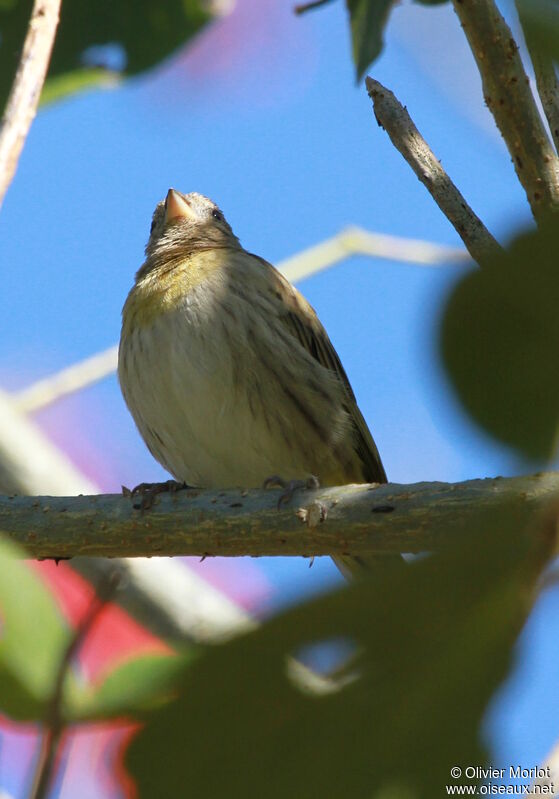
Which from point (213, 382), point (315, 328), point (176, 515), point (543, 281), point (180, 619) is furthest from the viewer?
point (315, 328)

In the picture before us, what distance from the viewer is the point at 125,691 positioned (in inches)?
39.8

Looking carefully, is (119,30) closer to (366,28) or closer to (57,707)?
(366,28)

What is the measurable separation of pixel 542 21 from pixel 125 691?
2.31 ft

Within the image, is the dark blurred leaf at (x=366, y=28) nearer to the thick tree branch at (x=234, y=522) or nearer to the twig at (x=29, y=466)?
the thick tree branch at (x=234, y=522)

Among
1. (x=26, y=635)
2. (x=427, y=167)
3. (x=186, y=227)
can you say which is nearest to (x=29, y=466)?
(x=427, y=167)

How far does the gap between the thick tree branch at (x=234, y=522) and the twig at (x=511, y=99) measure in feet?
2.55

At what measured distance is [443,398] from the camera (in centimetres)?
72

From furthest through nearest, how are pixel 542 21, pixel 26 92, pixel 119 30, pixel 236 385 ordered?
pixel 236 385, pixel 119 30, pixel 26 92, pixel 542 21

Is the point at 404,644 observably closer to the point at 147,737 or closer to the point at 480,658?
the point at 480,658

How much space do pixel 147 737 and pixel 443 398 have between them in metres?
0.31

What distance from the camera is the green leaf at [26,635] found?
1.01 m

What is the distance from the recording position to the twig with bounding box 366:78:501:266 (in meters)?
2.76

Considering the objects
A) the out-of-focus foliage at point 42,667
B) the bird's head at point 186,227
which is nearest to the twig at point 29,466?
the bird's head at point 186,227

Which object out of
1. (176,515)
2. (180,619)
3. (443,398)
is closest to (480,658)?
(443,398)
